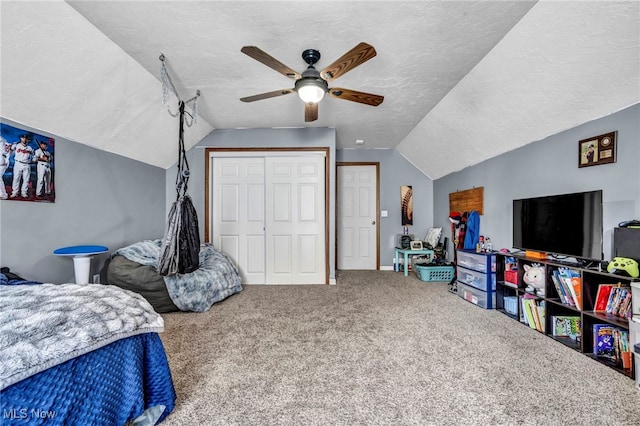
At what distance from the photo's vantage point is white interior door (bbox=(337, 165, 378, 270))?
5711 millimetres

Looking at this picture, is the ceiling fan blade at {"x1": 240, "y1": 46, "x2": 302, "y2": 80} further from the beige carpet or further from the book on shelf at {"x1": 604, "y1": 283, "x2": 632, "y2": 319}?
the book on shelf at {"x1": 604, "y1": 283, "x2": 632, "y2": 319}

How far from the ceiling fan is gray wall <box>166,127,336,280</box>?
63.7 inches

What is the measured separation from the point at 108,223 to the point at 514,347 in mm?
4226

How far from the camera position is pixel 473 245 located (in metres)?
4.12

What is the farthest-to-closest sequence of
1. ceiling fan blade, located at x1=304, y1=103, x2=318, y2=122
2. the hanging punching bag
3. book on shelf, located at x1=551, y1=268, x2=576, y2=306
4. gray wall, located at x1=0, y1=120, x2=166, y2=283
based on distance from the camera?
the hanging punching bag
ceiling fan blade, located at x1=304, y1=103, x2=318, y2=122
gray wall, located at x1=0, y1=120, x2=166, y2=283
book on shelf, located at x1=551, y1=268, x2=576, y2=306

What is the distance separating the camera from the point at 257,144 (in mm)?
4477

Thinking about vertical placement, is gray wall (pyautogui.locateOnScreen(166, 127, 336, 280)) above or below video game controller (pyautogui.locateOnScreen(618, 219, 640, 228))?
above

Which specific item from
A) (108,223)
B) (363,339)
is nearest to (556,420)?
(363,339)

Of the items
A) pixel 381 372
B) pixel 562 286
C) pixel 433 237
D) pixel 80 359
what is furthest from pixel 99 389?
pixel 433 237

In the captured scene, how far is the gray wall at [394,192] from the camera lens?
569 cm

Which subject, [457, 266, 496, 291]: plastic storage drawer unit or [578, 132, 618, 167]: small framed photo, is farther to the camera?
[457, 266, 496, 291]: plastic storage drawer unit

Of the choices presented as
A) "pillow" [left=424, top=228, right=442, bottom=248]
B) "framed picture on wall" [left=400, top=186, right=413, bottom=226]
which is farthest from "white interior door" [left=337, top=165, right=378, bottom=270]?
"pillow" [left=424, top=228, right=442, bottom=248]

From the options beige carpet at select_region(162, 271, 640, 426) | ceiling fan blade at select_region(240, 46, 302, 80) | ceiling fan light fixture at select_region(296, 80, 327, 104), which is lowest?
beige carpet at select_region(162, 271, 640, 426)

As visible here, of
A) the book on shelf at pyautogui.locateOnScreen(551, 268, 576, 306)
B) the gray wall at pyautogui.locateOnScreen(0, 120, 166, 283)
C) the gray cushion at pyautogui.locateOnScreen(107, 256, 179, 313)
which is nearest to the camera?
the book on shelf at pyautogui.locateOnScreen(551, 268, 576, 306)
